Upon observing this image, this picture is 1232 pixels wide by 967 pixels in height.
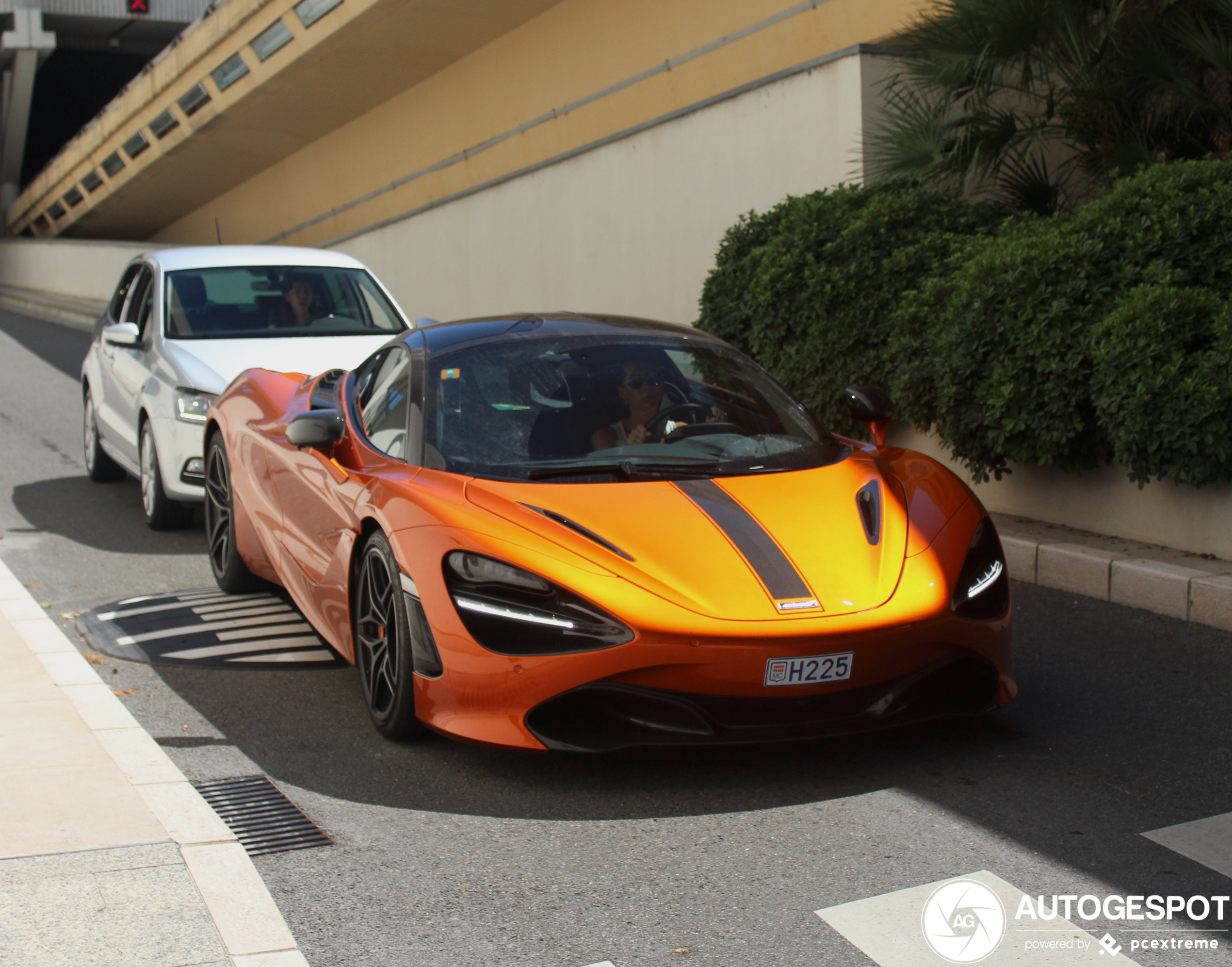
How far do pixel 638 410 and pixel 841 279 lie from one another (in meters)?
3.93

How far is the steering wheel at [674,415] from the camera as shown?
4.99 m

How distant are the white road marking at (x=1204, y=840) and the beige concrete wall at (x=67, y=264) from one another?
967 inches

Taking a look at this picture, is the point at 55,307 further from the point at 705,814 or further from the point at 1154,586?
the point at 705,814

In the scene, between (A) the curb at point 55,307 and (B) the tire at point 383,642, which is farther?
(A) the curb at point 55,307

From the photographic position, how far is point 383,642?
455 centimetres

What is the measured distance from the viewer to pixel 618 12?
15773mm

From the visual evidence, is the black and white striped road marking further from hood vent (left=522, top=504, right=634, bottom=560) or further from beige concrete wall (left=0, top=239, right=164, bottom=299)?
beige concrete wall (left=0, top=239, right=164, bottom=299)

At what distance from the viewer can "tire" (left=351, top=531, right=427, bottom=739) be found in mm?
4309

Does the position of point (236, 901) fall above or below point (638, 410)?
below

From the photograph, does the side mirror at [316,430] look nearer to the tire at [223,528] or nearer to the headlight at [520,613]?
the headlight at [520,613]

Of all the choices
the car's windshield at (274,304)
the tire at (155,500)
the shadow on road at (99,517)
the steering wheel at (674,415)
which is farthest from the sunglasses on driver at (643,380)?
the car's windshield at (274,304)

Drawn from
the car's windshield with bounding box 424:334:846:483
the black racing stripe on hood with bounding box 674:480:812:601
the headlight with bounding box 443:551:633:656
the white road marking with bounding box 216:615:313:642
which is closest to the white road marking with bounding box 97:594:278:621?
the white road marking with bounding box 216:615:313:642

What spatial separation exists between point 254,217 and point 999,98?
24015 millimetres

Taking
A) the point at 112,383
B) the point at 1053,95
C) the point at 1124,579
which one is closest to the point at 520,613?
the point at 1124,579
